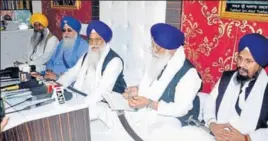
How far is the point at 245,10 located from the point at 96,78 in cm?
125

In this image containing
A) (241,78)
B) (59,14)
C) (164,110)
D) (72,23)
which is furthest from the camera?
(59,14)

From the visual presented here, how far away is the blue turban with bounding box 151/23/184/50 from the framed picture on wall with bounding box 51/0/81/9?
61.9 inches

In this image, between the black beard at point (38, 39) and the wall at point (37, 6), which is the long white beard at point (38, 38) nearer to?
the black beard at point (38, 39)

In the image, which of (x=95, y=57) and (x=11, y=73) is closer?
(x=11, y=73)

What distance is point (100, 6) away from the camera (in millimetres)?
2729

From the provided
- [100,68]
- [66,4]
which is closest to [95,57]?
[100,68]

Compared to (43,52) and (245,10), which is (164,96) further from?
(43,52)

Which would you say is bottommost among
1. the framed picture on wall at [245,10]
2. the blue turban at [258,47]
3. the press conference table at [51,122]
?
the press conference table at [51,122]

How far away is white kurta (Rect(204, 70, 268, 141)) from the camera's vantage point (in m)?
1.48

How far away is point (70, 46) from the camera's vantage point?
2.85m

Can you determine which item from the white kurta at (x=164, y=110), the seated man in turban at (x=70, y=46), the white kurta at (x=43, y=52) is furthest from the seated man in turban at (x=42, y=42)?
the white kurta at (x=164, y=110)

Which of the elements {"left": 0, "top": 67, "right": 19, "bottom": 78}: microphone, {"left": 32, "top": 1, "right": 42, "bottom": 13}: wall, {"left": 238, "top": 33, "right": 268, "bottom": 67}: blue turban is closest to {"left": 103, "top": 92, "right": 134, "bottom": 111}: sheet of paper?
{"left": 0, "top": 67, "right": 19, "bottom": 78}: microphone

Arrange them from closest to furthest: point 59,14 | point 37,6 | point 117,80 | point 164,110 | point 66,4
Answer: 1. point 164,110
2. point 117,80
3. point 66,4
4. point 59,14
5. point 37,6

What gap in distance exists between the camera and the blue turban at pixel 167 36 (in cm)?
179
